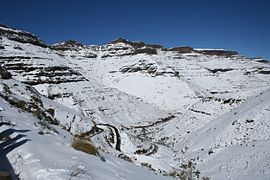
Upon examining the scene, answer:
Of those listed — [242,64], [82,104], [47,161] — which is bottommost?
[82,104]

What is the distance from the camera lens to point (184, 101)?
270 feet

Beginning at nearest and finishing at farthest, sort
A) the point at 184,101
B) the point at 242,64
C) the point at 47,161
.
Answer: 1. the point at 47,161
2. the point at 184,101
3. the point at 242,64

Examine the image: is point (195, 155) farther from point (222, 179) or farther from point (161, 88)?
point (161, 88)

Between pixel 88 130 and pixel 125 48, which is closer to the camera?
pixel 88 130

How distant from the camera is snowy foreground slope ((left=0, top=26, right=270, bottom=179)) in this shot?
6.90 m

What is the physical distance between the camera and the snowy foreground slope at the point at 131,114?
272 inches

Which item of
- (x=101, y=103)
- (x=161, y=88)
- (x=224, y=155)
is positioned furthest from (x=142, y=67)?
(x=224, y=155)

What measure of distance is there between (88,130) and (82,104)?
35589mm

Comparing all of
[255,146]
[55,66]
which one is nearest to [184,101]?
[55,66]

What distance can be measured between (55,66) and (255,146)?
71688mm

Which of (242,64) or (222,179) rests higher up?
(242,64)

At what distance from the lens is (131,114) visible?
67000mm

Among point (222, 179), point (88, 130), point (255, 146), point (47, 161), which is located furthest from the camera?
point (88, 130)

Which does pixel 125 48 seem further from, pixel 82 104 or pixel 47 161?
pixel 47 161
